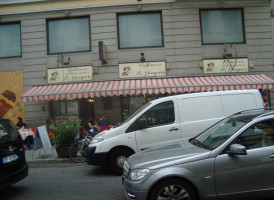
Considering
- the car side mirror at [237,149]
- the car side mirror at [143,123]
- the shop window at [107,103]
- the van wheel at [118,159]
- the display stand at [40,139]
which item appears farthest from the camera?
the shop window at [107,103]

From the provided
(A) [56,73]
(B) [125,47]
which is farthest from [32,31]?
(B) [125,47]

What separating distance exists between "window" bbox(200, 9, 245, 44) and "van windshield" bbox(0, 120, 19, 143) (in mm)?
10492

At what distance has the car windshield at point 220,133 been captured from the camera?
4.04 meters

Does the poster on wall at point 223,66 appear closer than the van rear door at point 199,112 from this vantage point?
No

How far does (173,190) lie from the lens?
145 inches

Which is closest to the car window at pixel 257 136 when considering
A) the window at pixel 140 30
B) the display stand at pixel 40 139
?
the display stand at pixel 40 139

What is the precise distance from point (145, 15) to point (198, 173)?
1109cm

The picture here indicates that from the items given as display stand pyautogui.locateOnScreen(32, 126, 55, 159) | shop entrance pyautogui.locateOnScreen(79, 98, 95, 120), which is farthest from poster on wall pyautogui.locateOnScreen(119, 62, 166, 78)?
display stand pyautogui.locateOnScreen(32, 126, 55, 159)

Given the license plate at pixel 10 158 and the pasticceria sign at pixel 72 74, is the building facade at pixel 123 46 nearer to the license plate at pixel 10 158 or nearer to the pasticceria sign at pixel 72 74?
the pasticceria sign at pixel 72 74

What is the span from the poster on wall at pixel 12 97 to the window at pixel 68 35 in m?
2.27

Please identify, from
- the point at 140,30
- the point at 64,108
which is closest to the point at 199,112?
the point at 140,30

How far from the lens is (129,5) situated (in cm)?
1303

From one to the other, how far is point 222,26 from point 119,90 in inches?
263

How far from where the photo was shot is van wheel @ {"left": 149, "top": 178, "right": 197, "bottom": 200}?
369 centimetres
